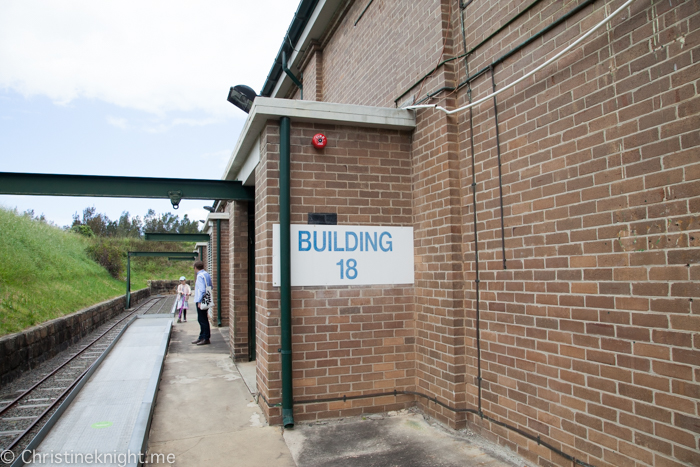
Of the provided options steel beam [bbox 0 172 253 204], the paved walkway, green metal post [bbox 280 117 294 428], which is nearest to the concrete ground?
the paved walkway

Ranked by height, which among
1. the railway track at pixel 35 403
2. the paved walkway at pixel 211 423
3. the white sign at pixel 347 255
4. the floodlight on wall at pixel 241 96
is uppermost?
the floodlight on wall at pixel 241 96

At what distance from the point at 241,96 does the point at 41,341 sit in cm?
698

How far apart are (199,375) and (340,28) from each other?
637 cm

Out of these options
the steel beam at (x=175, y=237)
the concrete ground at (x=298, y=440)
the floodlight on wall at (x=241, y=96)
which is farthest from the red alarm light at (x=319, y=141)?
the steel beam at (x=175, y=237)

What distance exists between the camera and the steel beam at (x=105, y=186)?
5.76m

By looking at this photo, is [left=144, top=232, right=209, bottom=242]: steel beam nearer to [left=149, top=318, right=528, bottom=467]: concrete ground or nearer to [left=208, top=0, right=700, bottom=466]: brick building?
[left=208, top=0, right=700, bottom=466]: brick building

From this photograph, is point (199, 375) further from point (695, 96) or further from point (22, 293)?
point (22, 293)

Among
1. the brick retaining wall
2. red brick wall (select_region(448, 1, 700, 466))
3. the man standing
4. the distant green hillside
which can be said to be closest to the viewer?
red brick wall (select_region(448, 1, 700, 466))

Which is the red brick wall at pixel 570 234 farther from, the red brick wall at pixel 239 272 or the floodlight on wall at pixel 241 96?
the floodlight on wall at pixel 241 96

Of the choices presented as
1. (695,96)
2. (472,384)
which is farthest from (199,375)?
(695,96)

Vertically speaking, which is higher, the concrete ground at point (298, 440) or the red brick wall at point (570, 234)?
the red brick wall at point (570, 234)

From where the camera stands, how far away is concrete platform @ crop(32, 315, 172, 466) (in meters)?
4.04

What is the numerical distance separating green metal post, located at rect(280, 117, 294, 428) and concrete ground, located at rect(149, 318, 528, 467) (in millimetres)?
349

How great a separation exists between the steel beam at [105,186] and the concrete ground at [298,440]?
2740 millimetres
